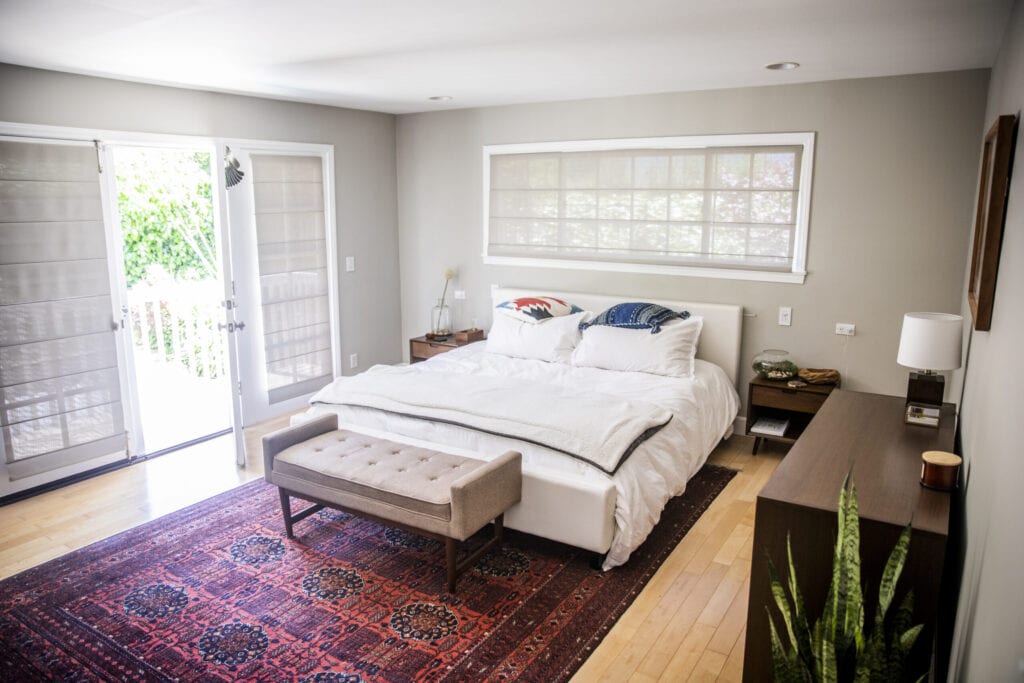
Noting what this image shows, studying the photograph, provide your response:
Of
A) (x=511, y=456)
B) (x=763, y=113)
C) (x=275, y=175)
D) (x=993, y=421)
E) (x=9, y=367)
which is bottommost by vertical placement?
(x=511, y=456)

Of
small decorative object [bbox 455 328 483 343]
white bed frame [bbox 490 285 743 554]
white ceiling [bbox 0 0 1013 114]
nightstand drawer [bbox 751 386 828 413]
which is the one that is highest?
white ceiling [bbox 0 0 1013 114]

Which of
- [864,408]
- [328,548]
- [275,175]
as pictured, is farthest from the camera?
Answer: [275,175]

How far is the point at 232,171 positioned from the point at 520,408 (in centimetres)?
278

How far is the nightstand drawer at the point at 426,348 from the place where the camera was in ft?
18.9

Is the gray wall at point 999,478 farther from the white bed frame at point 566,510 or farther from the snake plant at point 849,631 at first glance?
the white bed frame at point 566,510

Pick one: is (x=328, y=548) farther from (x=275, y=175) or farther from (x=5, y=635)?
(x=275, y=175)

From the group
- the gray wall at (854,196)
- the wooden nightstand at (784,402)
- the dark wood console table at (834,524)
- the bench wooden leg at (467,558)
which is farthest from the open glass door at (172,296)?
the dark wood console table at (834,524)

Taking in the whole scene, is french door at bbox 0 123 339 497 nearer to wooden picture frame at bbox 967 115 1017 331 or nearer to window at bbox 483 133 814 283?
window at bbox 483 133 814 283

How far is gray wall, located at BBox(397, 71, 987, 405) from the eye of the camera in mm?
4102

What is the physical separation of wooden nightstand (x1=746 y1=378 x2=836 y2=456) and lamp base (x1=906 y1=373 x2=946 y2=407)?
1590 millimetres

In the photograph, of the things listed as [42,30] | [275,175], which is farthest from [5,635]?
[275,175]

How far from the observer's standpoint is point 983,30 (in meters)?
2.95

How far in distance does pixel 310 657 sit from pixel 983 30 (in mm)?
3723

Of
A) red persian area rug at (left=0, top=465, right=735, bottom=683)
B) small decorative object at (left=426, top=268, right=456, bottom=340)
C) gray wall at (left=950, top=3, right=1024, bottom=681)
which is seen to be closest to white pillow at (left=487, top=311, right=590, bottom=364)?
small decorative object at (left=426, top=268, right=456, bottom=340)
